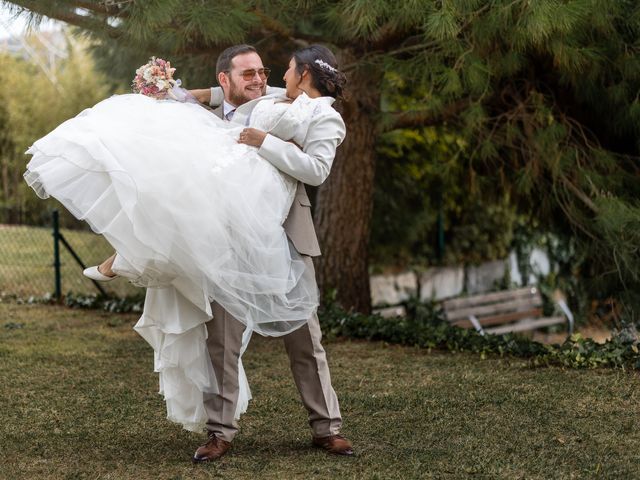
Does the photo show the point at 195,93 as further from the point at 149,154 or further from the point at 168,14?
the point at 168,14

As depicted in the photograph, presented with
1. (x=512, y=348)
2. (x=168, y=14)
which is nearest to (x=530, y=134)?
(x=512, y=348)

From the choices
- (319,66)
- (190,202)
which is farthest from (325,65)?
(190,202)

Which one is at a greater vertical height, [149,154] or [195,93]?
[195,93]

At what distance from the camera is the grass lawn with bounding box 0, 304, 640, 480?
3.40 meters

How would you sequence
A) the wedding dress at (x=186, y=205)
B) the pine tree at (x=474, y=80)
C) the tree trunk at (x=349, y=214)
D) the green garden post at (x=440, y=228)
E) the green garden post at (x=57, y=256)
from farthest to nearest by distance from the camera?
the green garden post at (x=440, y=228), the green garden post at (x=57, y=256), the tree trunk at (x=349, y=214), the pine tree at (x=474, y=80), the wedding dress at (x=186, y=205)

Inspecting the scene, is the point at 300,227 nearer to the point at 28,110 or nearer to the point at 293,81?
the point at 293,81

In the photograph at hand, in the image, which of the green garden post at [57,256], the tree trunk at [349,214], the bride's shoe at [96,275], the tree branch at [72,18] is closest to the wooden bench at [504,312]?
the tree trunk at [349,214]

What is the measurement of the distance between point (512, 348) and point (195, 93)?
2.79 meters

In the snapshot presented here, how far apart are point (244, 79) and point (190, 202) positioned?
26.3 inches

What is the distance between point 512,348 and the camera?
551 centimetres

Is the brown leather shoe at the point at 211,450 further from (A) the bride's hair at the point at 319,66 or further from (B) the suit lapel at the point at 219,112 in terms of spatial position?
(A) the bride's hair at the point at 319,66

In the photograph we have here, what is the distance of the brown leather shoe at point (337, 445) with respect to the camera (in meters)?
3.50

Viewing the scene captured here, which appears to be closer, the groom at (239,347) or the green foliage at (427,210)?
the groom at (239,347)

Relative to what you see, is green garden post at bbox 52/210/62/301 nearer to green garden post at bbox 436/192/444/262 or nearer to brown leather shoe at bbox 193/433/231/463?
green garden post at bbox 436/192/444/262
